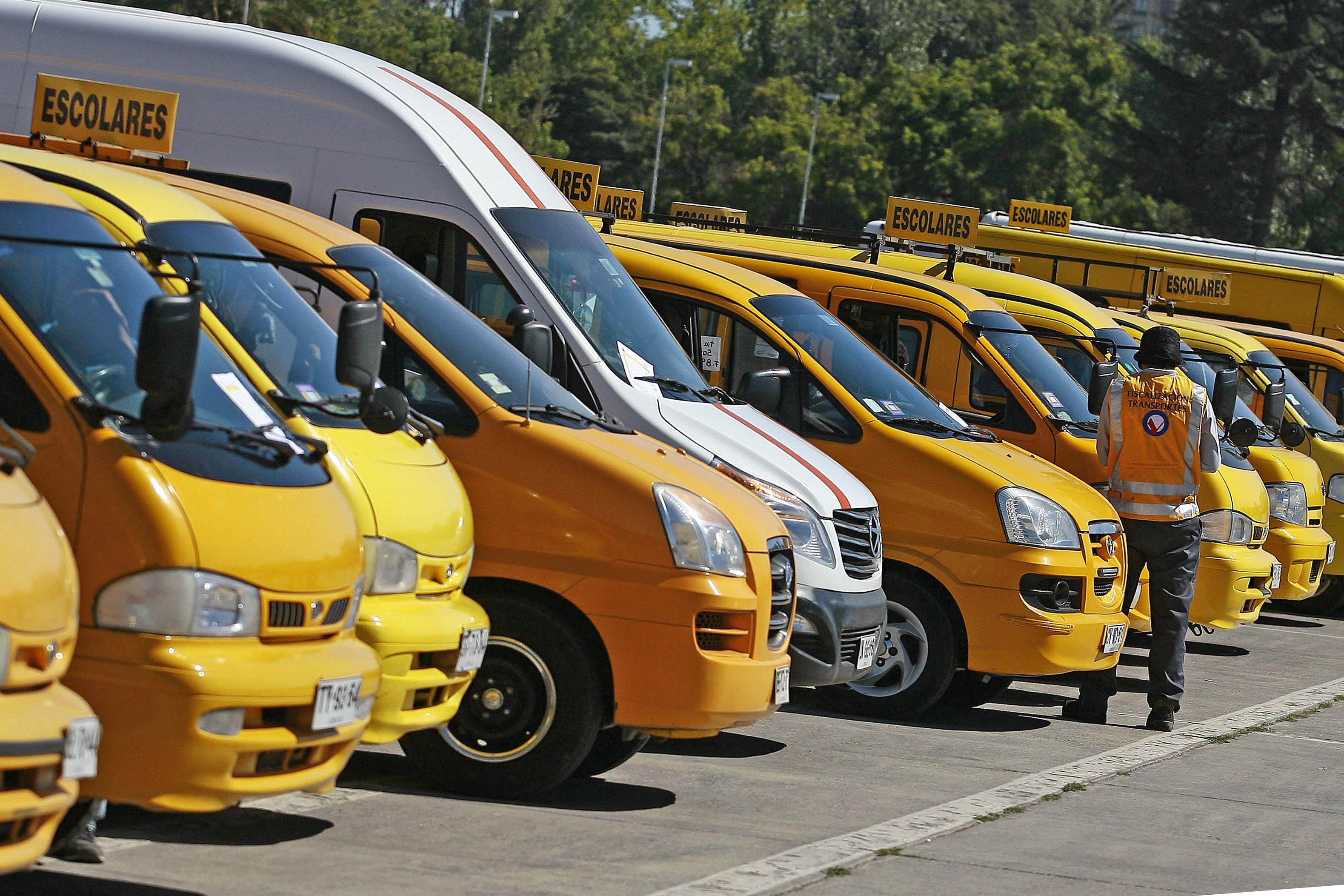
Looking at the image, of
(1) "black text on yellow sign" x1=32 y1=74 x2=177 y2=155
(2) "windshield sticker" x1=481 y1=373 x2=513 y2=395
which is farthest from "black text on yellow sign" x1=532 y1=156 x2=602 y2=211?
(2) "windshield sticker" x1=481 y1=373 x2=513 y2=395

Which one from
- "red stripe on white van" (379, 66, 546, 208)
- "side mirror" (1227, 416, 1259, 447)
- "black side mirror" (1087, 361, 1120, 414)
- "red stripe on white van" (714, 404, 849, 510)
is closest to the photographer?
"red stripe on white van" (714, 404, 849, 510)

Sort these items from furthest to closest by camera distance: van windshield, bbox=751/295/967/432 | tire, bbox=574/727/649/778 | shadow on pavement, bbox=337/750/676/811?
van windshield, bbox=751/295/967/432
tire, bbox=574/727/649/778
shadow on pavement, bbox=337/750/676/811

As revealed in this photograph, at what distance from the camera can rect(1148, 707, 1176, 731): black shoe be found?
10914 millimetres

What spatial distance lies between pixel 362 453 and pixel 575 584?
109 cm

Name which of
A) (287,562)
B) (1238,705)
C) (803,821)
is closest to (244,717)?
(287,562)

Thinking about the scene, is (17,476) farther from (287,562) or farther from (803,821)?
(803,821)

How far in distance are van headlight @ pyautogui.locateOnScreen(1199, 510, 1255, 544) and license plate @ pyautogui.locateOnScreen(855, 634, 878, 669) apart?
4.93 m

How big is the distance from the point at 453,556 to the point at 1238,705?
22.4 feet

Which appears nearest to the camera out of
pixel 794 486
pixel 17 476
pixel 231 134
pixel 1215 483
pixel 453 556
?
pixel 17 476

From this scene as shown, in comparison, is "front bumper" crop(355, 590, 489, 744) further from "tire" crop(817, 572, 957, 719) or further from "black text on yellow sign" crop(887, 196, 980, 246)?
"black text on yellow sign" crop(887, 196, 980, 246)

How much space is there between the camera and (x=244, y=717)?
18.1 feet

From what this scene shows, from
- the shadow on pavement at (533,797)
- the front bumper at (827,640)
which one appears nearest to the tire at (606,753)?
the shadow on pavement at (533,797)

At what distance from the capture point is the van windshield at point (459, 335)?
795 cm

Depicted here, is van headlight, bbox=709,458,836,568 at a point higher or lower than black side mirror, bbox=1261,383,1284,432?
lower
